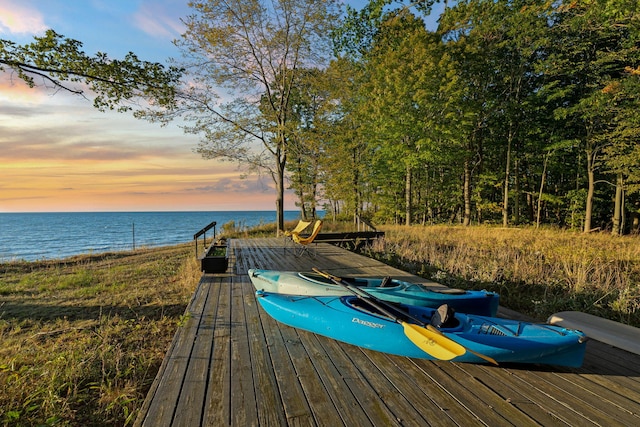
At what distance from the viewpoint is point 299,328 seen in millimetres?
3732

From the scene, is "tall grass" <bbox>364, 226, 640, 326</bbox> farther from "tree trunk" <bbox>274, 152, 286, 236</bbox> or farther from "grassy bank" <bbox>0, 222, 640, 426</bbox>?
"tree trunk" <bbox>274, 152, 286, 236</bbox>

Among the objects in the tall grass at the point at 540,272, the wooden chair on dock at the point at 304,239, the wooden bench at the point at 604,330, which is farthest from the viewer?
the wooden chair on dock at the point at 304,239

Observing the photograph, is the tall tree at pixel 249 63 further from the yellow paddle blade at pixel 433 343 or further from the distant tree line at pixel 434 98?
the yellow paddle blade at pixel 433 343

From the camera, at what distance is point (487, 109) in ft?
65.9

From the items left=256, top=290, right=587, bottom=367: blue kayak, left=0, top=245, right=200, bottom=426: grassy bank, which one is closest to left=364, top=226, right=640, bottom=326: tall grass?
left=256, top=290, right=587, bottom=367: blue kayak

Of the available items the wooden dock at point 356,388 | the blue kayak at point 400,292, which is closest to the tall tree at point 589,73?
the blue kayak at point 400,292

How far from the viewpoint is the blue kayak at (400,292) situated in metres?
3.93

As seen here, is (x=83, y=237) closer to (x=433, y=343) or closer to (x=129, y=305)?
(x=129, y=305)

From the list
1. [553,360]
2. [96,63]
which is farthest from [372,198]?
[553,360]

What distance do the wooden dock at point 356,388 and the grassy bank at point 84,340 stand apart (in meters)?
0.62

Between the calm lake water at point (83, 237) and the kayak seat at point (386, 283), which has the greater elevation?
the kayak seat at point (386, 283)

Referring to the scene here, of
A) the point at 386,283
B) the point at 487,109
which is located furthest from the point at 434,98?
the point at 386,283

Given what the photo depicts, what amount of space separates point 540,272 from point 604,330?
11.7ft

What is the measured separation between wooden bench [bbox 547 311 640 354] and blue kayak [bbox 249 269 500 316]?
78 cm
